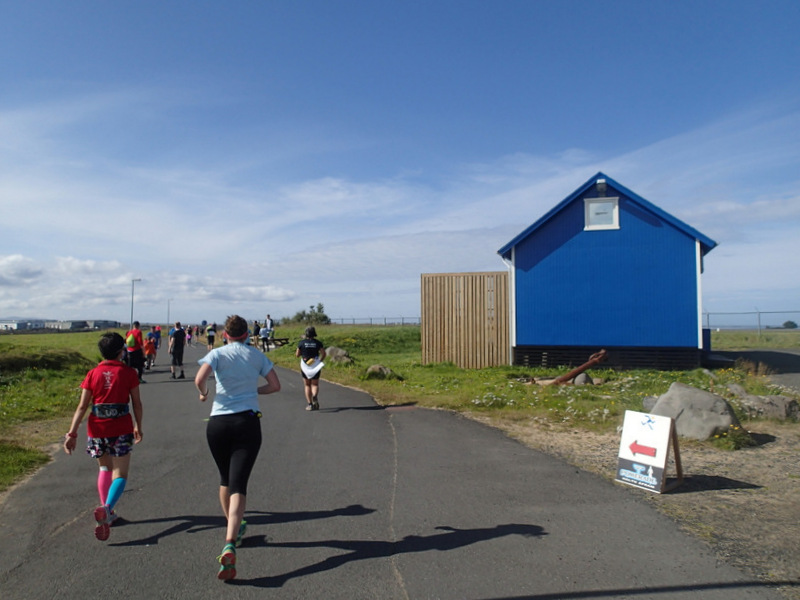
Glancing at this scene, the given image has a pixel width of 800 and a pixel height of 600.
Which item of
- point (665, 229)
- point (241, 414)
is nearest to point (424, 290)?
point (665, 229)

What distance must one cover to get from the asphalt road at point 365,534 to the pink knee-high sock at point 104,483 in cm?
30

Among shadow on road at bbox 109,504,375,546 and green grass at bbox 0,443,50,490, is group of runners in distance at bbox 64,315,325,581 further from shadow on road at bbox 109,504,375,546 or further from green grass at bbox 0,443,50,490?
green grass at bbox 0,443,50,490

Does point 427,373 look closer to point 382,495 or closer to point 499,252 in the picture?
point 499,252

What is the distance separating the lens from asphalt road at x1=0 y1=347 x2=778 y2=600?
170 inches

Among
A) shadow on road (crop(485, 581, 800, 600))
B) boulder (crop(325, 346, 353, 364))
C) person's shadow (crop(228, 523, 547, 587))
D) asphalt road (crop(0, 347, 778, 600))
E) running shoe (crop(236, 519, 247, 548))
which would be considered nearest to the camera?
shadow on road (crop(485, 581, 800, 600))

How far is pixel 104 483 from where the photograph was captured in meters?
5.64

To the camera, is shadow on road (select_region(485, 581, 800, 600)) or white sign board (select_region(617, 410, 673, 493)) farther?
white sign board (select_region(617, 410, 673, 493))

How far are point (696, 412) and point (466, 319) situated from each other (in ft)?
44.0

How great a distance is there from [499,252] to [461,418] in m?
11.3

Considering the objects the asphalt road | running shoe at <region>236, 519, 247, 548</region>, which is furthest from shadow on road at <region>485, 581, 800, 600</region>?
running shoe at <region>236, 519, 247, 548</region>

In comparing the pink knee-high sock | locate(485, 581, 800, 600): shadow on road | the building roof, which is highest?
the building roof

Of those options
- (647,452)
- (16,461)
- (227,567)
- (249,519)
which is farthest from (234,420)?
(16,461)

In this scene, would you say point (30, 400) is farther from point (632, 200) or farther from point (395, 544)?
point (632, 200)

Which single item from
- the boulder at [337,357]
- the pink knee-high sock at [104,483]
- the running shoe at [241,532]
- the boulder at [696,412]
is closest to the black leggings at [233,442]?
the running shoe at [241,532]
